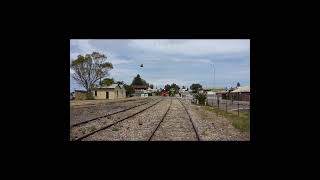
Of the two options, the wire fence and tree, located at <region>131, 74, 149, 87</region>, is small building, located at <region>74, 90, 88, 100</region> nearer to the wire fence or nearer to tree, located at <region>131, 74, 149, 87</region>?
the wire fence

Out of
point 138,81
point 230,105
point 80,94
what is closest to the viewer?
point 230,105

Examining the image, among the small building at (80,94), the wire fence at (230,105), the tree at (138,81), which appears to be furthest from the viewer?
the tree at (138,81)

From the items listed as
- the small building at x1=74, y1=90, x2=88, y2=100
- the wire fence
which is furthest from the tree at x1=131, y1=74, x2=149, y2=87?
the wire fence

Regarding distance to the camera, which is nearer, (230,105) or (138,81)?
(230,105)

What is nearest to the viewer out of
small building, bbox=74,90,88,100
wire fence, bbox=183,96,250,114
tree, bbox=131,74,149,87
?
wire fence, bbox=183,96,250,114

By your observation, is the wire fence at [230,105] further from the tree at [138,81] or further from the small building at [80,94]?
the tree at [138,81]

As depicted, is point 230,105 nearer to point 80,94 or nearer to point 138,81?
point 80,94

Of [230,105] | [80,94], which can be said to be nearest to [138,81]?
[80,94]

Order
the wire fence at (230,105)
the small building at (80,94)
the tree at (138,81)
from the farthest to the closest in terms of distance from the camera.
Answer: the tree at (138,81) < the small building at (80,94) < the wire fence at (230,105)

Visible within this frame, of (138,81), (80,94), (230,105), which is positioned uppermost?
(138,81)

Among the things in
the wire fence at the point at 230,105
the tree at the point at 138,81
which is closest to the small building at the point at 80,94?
the wire fence at the point at 230,105

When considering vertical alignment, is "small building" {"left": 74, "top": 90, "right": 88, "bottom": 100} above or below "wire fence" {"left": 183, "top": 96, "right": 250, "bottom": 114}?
above
